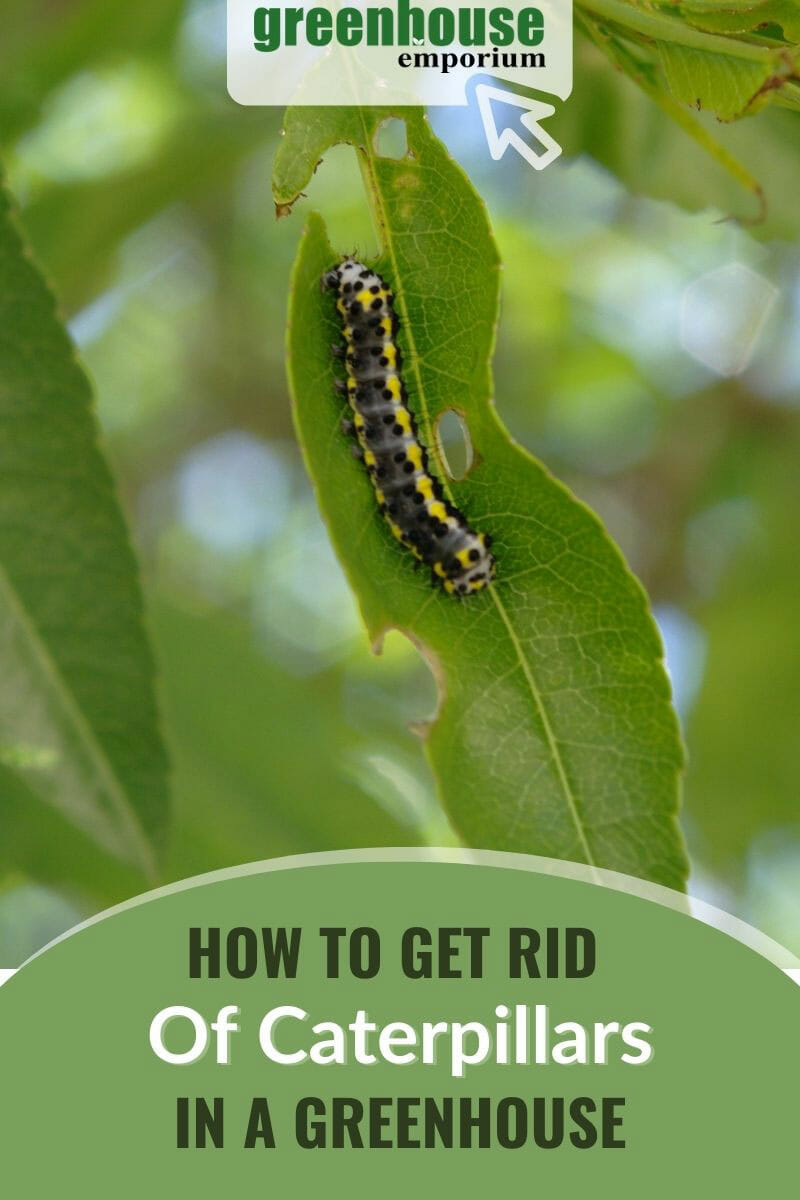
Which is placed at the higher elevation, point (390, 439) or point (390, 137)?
point (390, 137)

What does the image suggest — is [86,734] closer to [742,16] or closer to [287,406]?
[742,16]

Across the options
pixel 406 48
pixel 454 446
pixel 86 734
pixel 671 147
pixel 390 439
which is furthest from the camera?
pixel 454 446

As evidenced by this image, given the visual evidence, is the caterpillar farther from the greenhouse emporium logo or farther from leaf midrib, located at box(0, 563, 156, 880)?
leaf midrib, located at box(0, 563, 156, 880)

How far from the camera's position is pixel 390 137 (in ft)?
4.80

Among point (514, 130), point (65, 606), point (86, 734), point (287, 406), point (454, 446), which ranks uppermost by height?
point (287, 406)

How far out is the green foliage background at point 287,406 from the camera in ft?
6.47

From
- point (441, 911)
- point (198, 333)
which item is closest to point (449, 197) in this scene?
point (441, 911)

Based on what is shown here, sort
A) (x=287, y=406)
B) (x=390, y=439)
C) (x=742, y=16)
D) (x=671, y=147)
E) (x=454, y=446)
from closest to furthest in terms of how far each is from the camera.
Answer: (x=742, y=16), (x=390, y=439), (x=671, y=147), (x=454, y=446), (x=287, y=406)

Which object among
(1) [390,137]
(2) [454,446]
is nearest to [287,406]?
(2) [454,446]

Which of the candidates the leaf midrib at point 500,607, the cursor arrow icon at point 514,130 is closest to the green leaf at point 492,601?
the leaf midrib at point 500,607

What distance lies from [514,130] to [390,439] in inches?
17.3

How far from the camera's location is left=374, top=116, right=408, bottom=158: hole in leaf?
1448 millimetres

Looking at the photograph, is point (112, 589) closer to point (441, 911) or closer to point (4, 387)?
point (4, 387)

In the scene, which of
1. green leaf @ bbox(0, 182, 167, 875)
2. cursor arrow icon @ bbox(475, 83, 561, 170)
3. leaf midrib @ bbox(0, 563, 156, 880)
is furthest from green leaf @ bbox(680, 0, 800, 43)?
leaf midrib @ bbox(0, 563, 156, 880)
